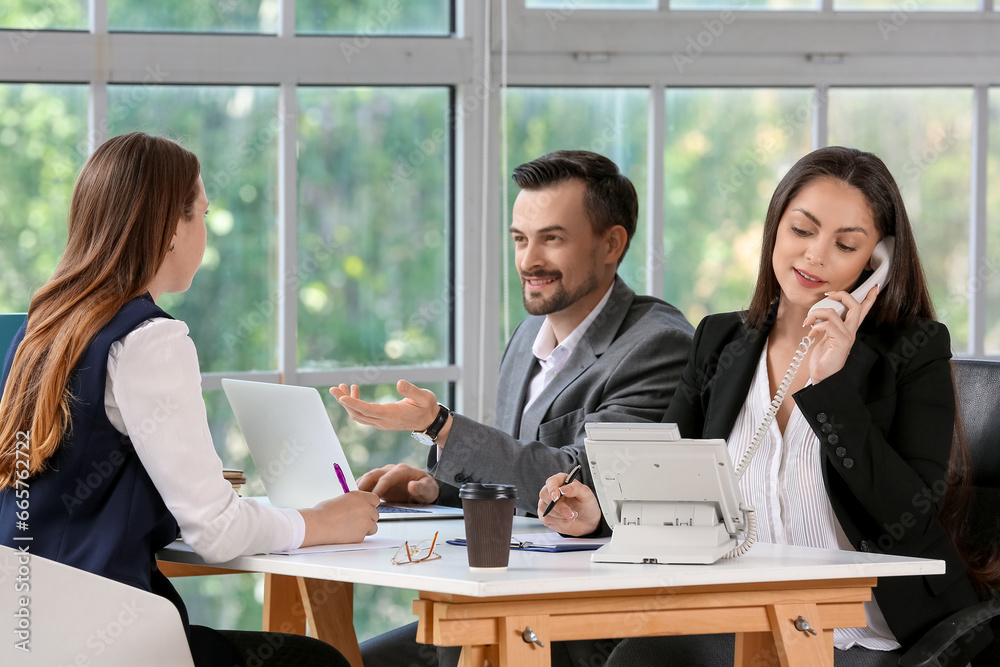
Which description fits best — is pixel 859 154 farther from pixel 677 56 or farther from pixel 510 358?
pixel 677 56

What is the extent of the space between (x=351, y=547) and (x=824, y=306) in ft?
3.10

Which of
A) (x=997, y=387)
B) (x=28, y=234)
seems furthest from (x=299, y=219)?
(x=997, y=387)

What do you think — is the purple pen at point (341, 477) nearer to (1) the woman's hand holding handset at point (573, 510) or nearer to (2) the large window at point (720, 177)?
(1) the woman's hand holding handset at point (573, 510)

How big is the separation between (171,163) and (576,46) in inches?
76.6

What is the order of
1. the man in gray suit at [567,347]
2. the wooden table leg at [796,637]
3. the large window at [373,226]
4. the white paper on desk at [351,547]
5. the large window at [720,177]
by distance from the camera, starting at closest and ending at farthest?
the wooden table leg at [796,637]
the white paper on desk at [351,547]
the man in gray suit at [567,347]
the large window at [373,226]
the large window at [720,177]

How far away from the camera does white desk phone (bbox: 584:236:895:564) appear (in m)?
1.66

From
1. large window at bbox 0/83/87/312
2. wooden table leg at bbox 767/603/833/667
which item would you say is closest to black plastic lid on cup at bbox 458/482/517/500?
wooden table leg at bbox 767/603/833/667

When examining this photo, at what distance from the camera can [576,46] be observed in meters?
3.53

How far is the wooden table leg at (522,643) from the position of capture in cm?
152

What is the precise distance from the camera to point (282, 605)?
246cm

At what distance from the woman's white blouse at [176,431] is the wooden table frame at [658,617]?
1.22 feet

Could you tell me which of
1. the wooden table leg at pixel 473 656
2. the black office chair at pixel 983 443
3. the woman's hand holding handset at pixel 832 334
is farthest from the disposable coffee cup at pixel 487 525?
the black office chair at pixel 983 443

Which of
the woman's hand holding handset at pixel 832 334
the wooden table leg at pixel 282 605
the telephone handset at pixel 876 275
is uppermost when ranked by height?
the telephone handset at pixel 876 275

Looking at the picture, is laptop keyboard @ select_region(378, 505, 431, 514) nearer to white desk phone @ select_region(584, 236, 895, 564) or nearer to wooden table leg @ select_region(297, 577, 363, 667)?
wooden table leg @ select_region(297, 577, 363, 667)
